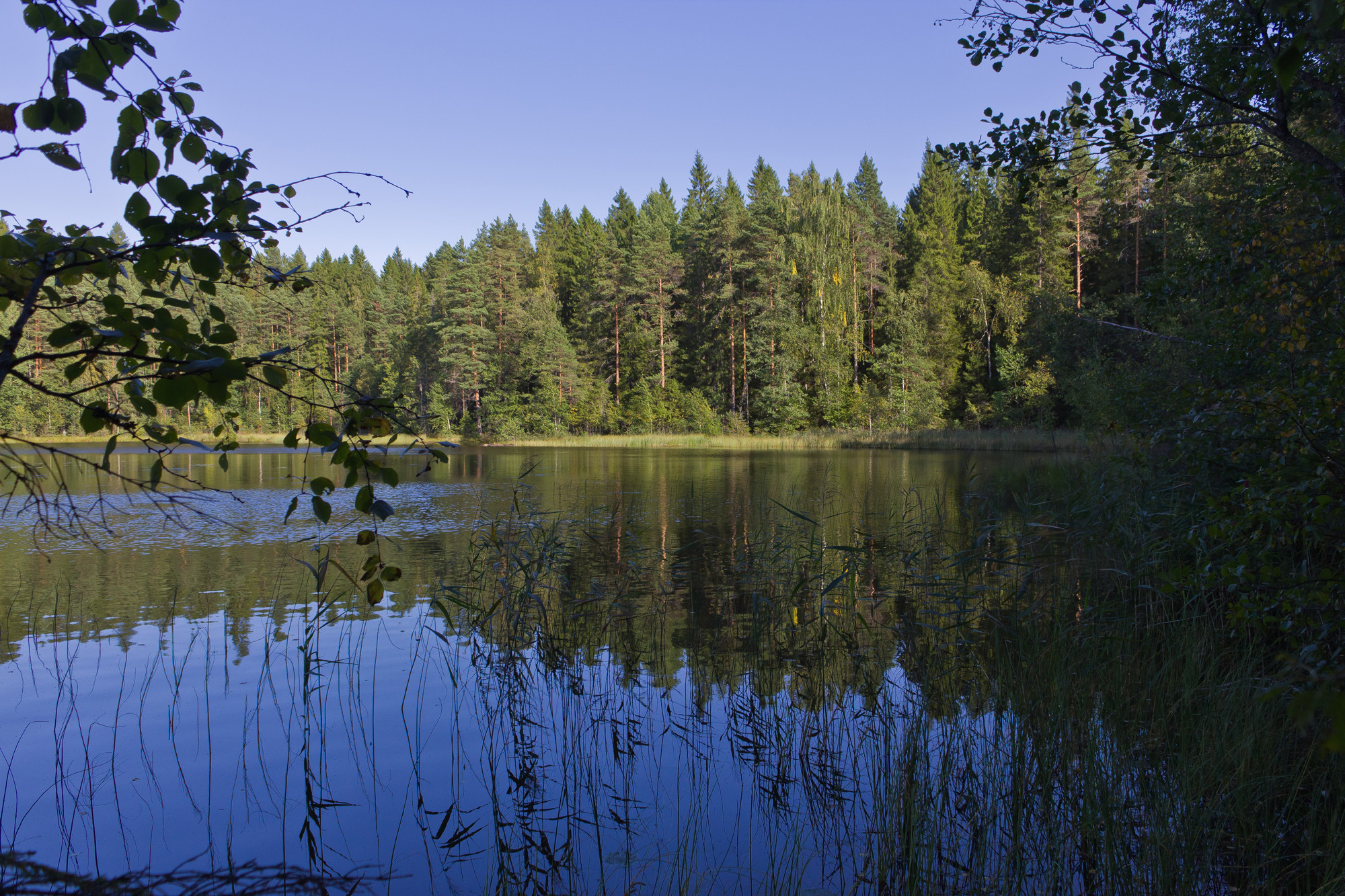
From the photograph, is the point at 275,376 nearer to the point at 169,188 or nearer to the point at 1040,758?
the point at 169,188

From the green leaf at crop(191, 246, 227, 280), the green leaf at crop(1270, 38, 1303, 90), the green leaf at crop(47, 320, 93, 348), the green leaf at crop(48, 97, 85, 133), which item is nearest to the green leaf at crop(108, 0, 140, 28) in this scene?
the green leaf at crop(48, 97, 85, 133)

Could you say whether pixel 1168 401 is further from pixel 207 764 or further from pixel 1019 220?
pixel 1019 220

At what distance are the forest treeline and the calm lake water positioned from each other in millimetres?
30236

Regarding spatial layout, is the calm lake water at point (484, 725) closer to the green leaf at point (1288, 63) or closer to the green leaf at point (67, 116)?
the green leaf at point (67, 116)

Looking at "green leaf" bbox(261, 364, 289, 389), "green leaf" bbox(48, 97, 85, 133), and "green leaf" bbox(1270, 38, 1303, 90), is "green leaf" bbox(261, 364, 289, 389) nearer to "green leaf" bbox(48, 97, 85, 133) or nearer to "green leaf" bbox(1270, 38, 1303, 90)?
"green leaf" bbox(48, 97, 85, 133)

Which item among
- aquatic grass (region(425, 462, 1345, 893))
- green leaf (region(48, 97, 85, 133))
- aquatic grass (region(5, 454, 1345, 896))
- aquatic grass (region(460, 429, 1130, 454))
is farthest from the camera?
aquatic grass (region(460, 429, 1130, 454))

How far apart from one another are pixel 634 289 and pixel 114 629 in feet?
138

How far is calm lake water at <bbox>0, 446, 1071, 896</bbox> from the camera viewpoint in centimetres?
370

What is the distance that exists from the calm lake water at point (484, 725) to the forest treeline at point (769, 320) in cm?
3024

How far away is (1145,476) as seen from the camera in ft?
24.7

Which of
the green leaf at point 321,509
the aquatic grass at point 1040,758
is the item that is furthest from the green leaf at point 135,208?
the aquatic grass at point 1040,758

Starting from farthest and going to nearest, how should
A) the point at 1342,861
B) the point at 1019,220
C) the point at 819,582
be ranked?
the point at 1019,220 → the point at 819,582 → the point at 1342,861

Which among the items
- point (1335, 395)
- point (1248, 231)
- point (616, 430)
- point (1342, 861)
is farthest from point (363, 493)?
point (616, 430)

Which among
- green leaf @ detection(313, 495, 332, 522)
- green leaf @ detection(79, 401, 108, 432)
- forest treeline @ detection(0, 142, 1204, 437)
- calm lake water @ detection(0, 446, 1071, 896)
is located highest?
forest treeline @ detection(0, 142, 1204, 437)
